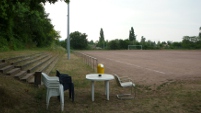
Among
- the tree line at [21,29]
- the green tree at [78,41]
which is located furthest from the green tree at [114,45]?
the tree line at [21,29]

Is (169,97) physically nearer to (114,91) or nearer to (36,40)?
(114,91)

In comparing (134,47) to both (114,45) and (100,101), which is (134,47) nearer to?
(114,45)

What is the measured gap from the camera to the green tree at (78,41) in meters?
75.0

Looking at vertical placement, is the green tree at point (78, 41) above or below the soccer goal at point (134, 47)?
above

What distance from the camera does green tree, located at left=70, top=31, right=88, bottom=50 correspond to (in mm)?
75000

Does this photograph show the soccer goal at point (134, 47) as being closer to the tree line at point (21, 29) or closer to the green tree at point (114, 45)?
the green tree at point (114, 45)

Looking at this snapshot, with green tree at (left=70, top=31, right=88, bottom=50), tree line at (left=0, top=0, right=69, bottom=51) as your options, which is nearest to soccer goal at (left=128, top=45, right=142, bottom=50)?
green tree at (left=70, top=31, right=88, bottom=50)

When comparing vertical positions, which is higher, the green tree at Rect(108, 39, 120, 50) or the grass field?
the green tree at Rect(108, 39, 120, 50)

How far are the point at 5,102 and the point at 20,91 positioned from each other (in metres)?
1.46

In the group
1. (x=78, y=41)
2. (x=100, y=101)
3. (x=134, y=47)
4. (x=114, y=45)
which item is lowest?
(x=100, y=101)

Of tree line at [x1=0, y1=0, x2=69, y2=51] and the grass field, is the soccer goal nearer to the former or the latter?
tree line at [x1=0, y1=0, x2=69, y2=51]

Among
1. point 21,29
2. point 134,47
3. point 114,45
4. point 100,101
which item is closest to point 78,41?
point 114,45

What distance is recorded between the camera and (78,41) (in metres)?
75.1

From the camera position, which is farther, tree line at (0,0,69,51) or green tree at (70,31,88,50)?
green tree at (70,31,88,50)
